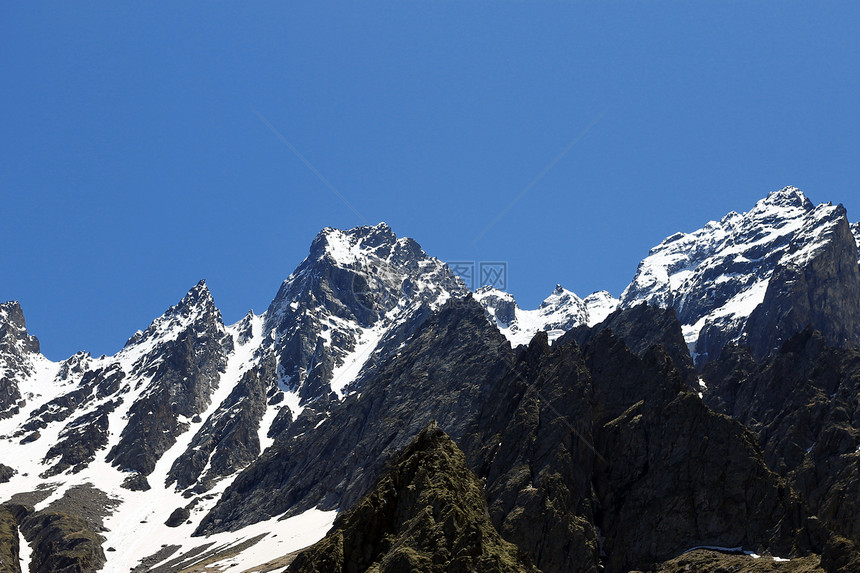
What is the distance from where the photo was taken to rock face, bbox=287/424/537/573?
44.3 metres

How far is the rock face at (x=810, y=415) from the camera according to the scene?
357 ft

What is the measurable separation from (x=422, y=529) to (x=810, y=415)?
338 feet

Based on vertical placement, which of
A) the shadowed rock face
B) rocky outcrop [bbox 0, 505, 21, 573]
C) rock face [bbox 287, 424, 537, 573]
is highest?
rocky outcrop [bbox 0, 505, 21, 573]

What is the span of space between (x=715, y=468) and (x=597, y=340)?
4211 centimetres

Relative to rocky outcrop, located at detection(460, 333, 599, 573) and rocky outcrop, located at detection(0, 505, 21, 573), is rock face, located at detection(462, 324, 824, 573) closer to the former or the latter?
rocky outcrop, located at detection(460, 333, 599, 573)

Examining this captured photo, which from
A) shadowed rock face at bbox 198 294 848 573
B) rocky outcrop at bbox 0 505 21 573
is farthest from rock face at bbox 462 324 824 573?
rocky outcrop at bbox 0 505 21 573

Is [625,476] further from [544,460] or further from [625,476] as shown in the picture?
[544,460]

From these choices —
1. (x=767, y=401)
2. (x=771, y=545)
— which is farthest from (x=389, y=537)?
(x=767, y=401)

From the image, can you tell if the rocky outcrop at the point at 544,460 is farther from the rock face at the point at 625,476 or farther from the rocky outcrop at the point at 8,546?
the rocky outcrop at the point at 8,546

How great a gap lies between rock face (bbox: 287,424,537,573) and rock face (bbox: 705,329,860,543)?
2670 inches

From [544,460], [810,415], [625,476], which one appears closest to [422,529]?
[544,460]

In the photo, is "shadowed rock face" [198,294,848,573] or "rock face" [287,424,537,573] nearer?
"rock face" [287,424,537,573]

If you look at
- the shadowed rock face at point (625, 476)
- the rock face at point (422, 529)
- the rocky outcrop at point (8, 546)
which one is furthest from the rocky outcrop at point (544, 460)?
the rocky outcrop at point (8, 546)

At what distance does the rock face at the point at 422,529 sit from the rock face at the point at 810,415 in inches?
2670
